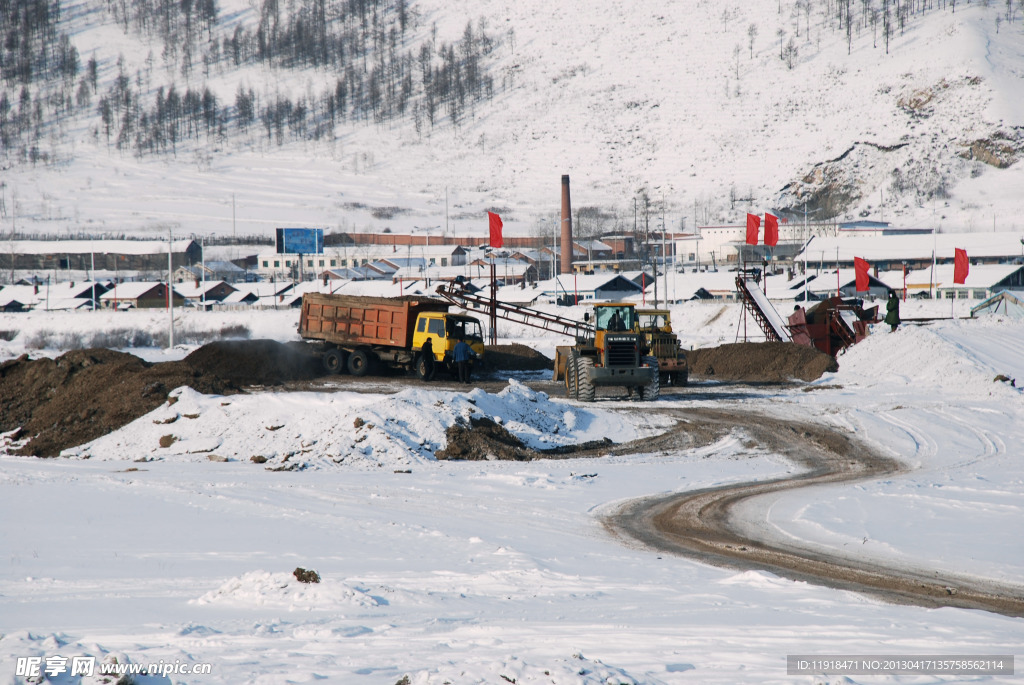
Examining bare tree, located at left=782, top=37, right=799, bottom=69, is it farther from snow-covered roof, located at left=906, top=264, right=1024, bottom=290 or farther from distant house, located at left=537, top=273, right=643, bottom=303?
distant house, located at left=537, top=273, right=643, bottom=303

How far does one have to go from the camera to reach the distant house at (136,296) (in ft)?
272

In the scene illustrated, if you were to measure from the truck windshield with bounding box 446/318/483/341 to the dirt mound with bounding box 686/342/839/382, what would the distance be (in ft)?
29.6

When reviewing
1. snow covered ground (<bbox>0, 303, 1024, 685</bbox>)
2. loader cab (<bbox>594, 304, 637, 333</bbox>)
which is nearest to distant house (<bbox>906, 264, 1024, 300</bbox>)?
loader cab (<bbox>594, 304, 637, 333</bbox>)

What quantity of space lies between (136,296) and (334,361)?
5611cm

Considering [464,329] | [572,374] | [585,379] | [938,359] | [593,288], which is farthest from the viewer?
[593,288]

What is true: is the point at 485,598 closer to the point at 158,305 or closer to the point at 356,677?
the point at 356,677

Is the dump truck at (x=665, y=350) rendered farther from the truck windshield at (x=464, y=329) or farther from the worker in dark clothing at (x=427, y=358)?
the worker in dark clothing at (x=427, y=358)

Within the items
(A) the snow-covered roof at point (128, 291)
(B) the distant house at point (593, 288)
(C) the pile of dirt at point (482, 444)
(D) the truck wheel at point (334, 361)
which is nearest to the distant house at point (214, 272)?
(A) the snow-covered roof at point (128, 291)

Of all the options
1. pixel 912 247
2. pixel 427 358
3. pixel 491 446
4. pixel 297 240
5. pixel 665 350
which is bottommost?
pixel 491 446

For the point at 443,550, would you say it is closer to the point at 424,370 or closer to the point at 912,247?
the point at 424,370

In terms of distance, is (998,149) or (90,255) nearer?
(90,255)

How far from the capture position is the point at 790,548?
11.2 m

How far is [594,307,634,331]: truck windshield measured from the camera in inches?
1061

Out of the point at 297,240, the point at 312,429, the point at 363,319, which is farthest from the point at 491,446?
the point at 297,240
